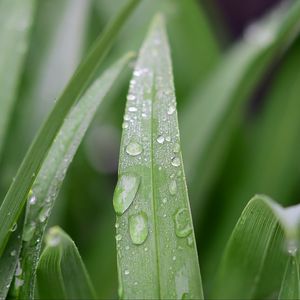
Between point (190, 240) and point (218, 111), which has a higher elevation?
point (218, 111)

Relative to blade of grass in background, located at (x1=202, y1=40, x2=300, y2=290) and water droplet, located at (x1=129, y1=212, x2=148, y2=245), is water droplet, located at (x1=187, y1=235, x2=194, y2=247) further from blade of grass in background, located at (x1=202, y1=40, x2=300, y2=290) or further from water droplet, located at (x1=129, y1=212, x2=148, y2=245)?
blade of grass in background, located at (x1=202, y1=40, x2=300, y2=290)

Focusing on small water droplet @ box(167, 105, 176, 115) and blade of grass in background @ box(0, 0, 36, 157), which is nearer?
small water droplet @ box(167, 105, 176, 115)

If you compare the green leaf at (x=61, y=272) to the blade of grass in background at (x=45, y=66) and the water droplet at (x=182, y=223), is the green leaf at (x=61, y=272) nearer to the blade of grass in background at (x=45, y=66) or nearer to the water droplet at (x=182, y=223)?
the water droplet at (x=182, y=223)

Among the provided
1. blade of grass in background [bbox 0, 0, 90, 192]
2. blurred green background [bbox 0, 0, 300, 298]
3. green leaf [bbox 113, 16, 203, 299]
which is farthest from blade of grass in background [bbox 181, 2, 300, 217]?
green leaf [bbox 113, 16, 203, 299]

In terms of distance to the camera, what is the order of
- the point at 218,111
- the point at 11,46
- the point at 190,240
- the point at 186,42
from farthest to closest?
the point at 186,42
the point at 218,111
the point at 11,46
the point at 190,240

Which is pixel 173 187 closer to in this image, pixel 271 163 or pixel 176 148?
pixel 176 148

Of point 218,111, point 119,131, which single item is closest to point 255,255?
point 218,111
